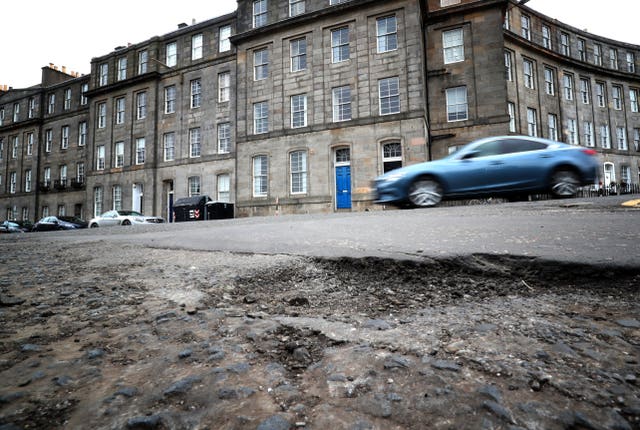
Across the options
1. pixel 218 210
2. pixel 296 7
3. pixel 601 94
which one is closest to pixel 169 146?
pixel 218 210

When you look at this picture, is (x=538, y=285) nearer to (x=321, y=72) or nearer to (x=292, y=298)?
(x=292, y=298)

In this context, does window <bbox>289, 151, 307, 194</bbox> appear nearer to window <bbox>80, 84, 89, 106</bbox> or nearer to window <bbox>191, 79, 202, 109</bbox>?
window <bbox>191, 79, 202, 109</bbox>

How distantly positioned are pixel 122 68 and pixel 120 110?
3744 mm

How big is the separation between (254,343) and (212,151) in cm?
2538

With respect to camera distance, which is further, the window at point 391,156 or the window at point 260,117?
the window at point 260,117

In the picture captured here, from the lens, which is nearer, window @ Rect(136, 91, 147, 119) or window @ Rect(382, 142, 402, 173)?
window @ Rect(382, 142, 402, 173)

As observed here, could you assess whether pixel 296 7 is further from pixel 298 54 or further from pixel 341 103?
pixel 341 103

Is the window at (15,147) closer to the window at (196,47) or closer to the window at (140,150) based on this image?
the window at (140,150)

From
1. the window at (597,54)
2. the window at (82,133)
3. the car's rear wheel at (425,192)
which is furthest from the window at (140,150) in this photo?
the window at (597,54)

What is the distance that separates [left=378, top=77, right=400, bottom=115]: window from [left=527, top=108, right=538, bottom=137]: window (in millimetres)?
12080

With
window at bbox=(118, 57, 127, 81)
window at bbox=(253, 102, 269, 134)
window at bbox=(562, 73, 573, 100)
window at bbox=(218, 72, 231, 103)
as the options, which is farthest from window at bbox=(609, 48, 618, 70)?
window at bbox=(118, 57, 127, 81)

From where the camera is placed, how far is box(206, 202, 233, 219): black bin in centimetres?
2141

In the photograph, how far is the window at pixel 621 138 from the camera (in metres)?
30.3

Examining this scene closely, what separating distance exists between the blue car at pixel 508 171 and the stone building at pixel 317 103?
908 cm
